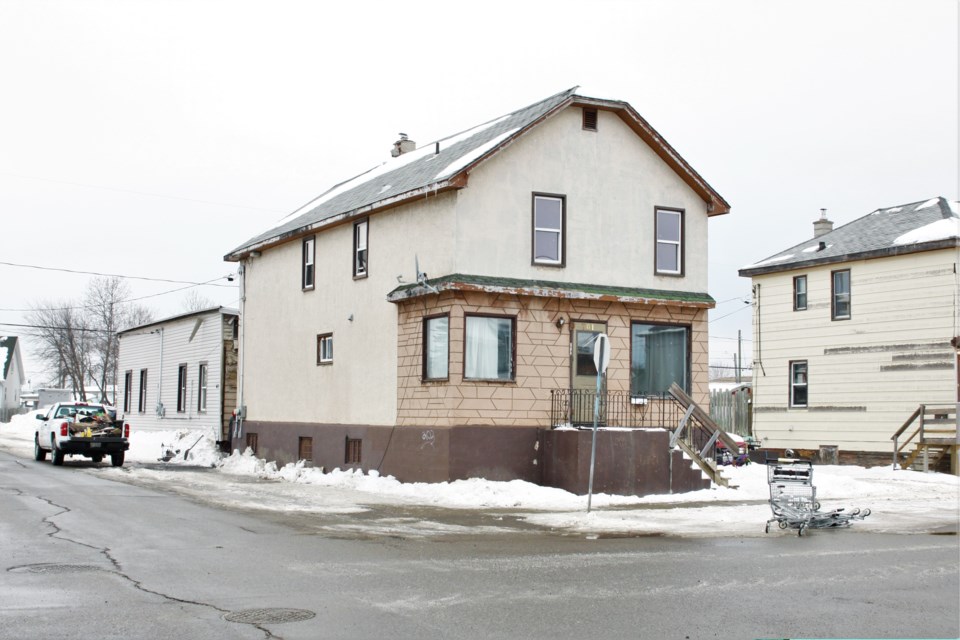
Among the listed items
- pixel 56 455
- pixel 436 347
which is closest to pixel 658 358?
pixel 436 347

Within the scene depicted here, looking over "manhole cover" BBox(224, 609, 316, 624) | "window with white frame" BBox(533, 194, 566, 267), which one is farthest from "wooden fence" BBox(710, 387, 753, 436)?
"manhole cover" BBox(224, 609, 316, 624)

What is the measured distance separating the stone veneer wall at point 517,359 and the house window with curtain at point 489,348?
0.16m

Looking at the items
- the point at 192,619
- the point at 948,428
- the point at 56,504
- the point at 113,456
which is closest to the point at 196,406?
the point at 113,456

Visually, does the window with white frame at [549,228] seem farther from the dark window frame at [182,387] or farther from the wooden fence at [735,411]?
the dark window frame at [182,387]

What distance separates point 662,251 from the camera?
2373cm

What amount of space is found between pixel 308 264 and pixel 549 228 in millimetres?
7999

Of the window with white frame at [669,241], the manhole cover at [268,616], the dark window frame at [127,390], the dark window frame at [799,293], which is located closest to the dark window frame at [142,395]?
the dark window frame at [127,390]

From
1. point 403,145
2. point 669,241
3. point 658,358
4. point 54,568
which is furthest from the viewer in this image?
point 403,145

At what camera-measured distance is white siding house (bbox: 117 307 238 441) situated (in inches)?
1266

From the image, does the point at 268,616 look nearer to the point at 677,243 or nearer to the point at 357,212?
the point at 357,212

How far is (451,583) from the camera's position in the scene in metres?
9.74

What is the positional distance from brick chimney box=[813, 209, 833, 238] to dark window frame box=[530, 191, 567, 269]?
18.4m

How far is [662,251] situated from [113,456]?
15.4 m

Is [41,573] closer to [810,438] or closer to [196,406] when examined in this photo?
[196,406]
